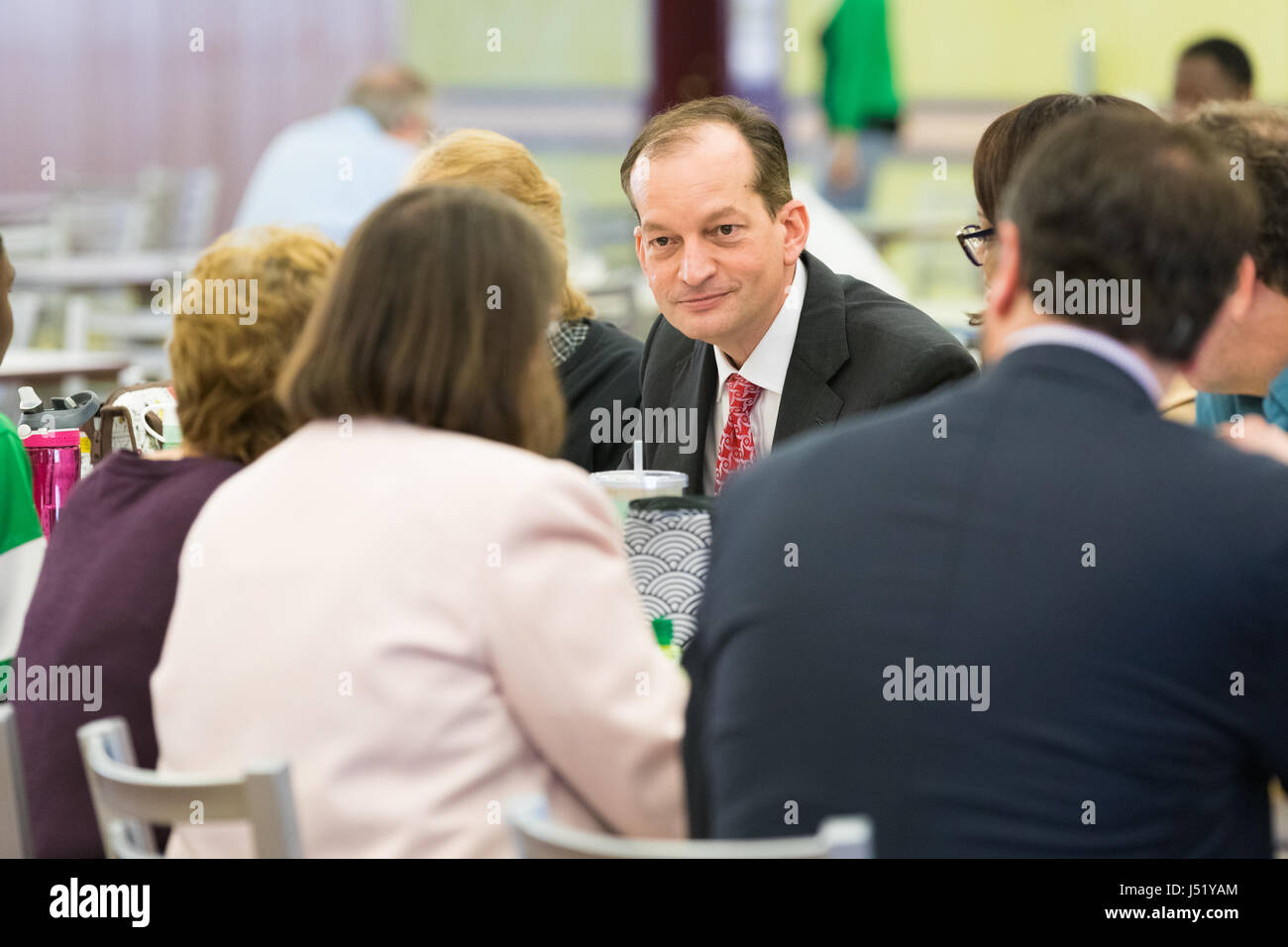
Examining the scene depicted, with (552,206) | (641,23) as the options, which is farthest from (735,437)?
(641,23)

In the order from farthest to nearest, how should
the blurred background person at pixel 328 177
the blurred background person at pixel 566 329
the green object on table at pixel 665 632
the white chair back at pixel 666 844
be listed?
1. the blurred background person at pixel 328 177
2. the blurred background person at pixel 566 329
3. the green object on table at pixel 665 632
4. the white chair back at pixel 666 844

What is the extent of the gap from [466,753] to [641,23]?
31.1ft

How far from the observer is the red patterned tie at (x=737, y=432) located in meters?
2.40

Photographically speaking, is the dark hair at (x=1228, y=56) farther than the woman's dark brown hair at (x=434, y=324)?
Yes

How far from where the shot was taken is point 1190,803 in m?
1.27

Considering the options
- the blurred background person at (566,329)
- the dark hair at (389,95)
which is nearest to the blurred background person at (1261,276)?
the blurred background person at (566,329)

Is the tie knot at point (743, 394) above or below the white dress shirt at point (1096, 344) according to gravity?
below

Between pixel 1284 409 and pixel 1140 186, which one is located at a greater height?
pixel 1140 186

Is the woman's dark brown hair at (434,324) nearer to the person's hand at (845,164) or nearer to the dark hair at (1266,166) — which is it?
the dark hair at (1266,166)

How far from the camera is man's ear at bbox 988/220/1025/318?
1.39 meters

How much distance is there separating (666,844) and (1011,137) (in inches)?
56.4

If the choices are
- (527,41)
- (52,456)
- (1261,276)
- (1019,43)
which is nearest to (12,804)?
(52,456)
